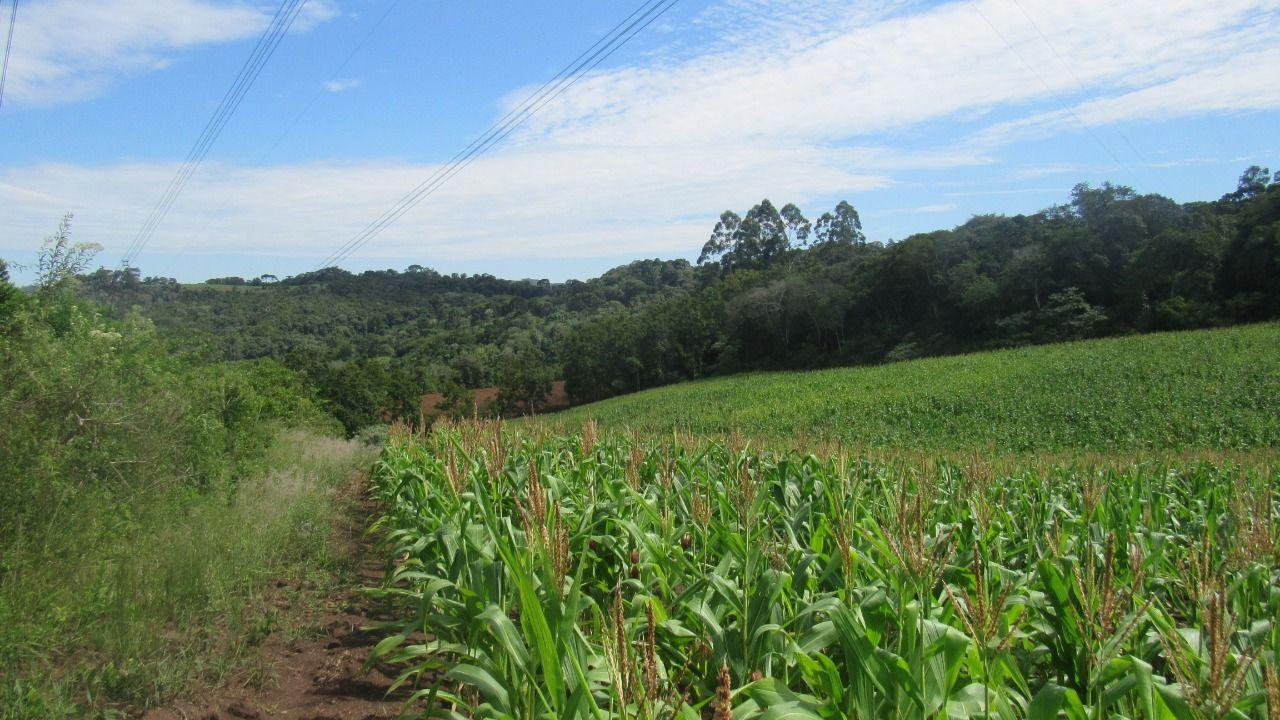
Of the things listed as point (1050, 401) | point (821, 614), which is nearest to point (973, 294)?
point (1050, 401)

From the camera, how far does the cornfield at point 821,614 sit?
216cm

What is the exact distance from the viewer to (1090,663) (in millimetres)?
2621

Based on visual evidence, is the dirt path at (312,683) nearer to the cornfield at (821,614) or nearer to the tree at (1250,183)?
the cornfield at (821,614)

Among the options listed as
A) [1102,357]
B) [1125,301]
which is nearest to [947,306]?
[1125,301]

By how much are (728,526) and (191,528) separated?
4.70 m

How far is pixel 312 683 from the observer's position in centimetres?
414

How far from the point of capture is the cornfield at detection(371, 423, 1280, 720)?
7.10 ft

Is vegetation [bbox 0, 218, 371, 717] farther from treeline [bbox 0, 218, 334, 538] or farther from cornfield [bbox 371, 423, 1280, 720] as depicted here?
cornfield [bbox 371, 423, 1280, 720]

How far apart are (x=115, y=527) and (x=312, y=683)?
2.14 m

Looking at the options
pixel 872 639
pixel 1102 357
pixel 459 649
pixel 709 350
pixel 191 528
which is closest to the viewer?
pixel 872 639

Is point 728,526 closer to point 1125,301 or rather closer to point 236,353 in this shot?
point 236,353

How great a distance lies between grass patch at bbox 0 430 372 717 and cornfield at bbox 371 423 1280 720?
3.79 feet

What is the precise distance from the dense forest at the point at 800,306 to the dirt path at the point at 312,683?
7499 mm

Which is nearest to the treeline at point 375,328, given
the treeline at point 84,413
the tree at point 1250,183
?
the treeline at point 84,413
